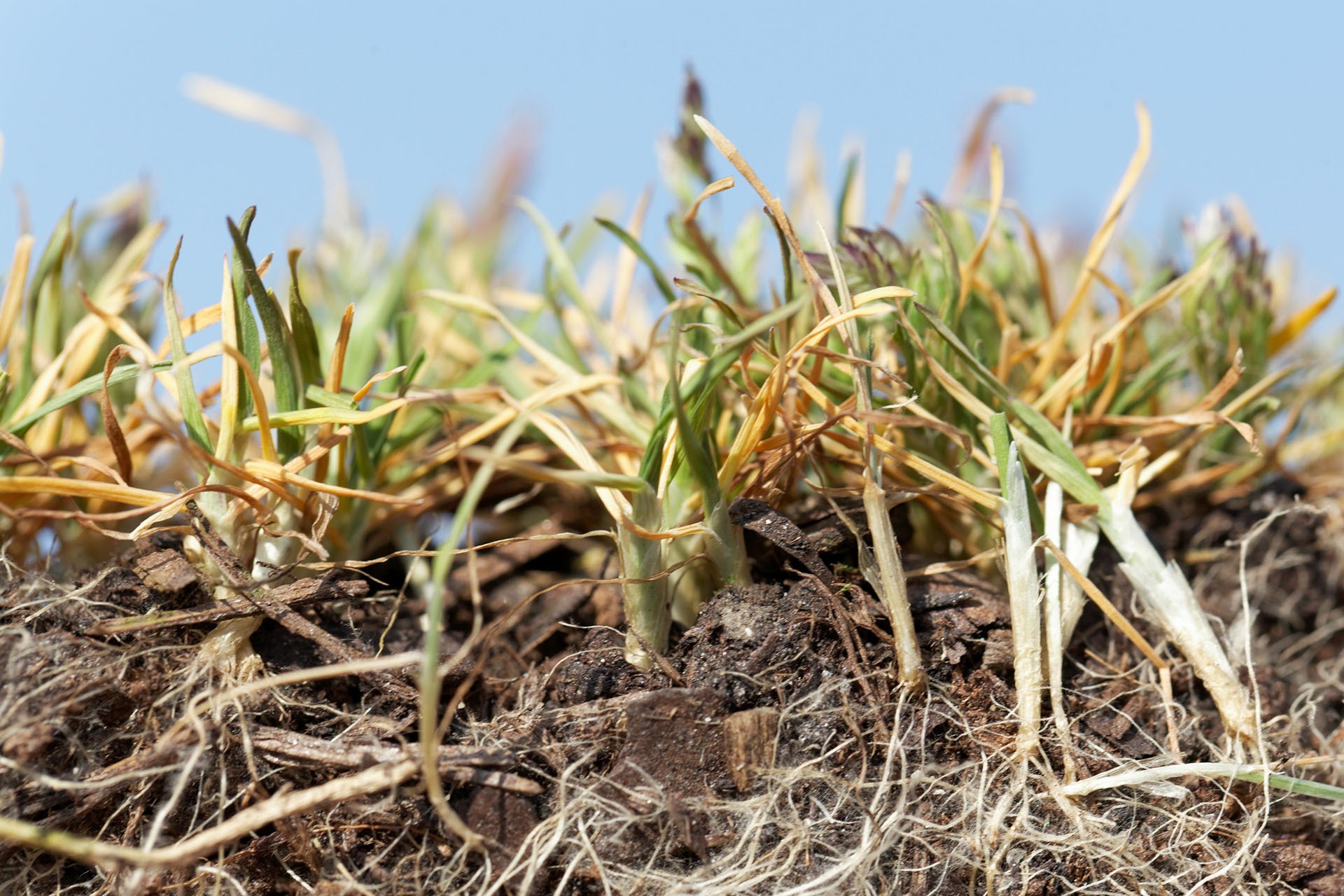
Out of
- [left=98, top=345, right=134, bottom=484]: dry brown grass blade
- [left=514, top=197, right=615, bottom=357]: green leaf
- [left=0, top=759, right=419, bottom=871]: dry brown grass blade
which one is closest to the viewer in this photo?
[left=0, top=759, right=419, bottom=871]: dry brown grass blade

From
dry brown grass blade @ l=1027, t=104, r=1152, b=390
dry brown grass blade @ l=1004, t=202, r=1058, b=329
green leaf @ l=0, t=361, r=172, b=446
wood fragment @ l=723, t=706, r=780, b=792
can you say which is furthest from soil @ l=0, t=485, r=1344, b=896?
dry brown grass blade @ l=1004, t=202, r=1058, b=329

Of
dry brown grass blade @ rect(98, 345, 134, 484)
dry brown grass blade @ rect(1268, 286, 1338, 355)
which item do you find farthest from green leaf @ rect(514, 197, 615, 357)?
dry brown grass blade @ rect(1268, 286, 1338, 355)

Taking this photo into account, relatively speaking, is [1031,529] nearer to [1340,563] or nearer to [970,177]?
[1340,563]

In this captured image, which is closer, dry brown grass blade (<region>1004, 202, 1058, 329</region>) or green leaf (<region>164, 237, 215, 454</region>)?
green leaf (<region>164, 237, 215, 454</region>)

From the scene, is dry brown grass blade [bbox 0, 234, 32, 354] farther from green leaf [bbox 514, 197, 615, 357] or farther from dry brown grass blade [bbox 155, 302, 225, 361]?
green leaf [bbox 514, 197, 615, 357]

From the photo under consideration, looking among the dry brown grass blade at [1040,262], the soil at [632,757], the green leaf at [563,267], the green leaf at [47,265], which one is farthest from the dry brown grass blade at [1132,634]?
the green leaf at [47,265]

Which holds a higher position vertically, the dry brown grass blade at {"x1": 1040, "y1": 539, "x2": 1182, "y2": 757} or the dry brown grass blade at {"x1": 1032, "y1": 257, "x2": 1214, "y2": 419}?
the dry brown grass blade at {"x1": 1032, "y1": 257, "x2": 1214, "y2": 419}

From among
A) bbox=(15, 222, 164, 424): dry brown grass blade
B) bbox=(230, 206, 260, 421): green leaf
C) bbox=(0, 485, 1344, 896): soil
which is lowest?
bbox=(0, 485, 1344, 896): soil

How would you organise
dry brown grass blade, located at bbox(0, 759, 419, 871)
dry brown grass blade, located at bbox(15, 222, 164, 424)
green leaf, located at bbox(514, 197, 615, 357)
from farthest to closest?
green leaf, located at bbox(514, 197, 615, 357) < dry brown grass blade, located at bbox(15, 222, 164, 424) < dry brown grass blade, located at bbox(0, 759, 419, 871)

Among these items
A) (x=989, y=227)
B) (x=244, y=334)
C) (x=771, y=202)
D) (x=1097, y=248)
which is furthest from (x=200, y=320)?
(x=1097, y=248)
